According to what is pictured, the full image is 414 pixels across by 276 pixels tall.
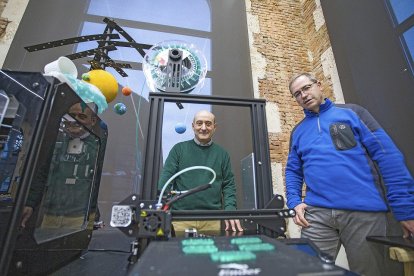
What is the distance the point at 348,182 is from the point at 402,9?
2217 millimetres

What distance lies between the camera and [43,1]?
3145 mm

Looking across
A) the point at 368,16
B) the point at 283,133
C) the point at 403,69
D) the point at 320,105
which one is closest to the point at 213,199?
the point at 320,105

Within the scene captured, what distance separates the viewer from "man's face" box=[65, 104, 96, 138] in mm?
1106

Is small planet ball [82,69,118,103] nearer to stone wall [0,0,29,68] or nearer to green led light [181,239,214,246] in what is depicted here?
green led light [181,239,214,246]

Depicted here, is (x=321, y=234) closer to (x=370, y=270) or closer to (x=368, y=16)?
(x=370, y=270)

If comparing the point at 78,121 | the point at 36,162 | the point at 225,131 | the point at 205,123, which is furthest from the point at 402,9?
the point at 36,162

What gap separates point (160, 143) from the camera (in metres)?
0.92

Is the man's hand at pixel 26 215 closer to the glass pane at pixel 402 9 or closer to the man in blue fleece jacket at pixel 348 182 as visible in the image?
the man in blue fleece jacket at pixel 348 182

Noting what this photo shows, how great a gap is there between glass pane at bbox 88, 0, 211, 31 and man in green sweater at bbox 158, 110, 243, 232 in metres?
2.60

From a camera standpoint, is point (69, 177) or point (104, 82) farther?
point (104, 82)

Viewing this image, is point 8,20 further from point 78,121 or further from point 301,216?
point 301,216

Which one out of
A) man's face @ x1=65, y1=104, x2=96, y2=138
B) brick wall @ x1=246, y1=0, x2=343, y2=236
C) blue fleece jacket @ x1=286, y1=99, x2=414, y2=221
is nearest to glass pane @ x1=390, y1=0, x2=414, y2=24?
brick wall @ x1=246, y1=0, x2=343, y2=236

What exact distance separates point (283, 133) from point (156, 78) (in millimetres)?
2317

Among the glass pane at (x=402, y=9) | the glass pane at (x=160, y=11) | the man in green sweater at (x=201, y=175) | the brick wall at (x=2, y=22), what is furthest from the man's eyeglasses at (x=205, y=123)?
the brick wall at (x=2, y=22)
